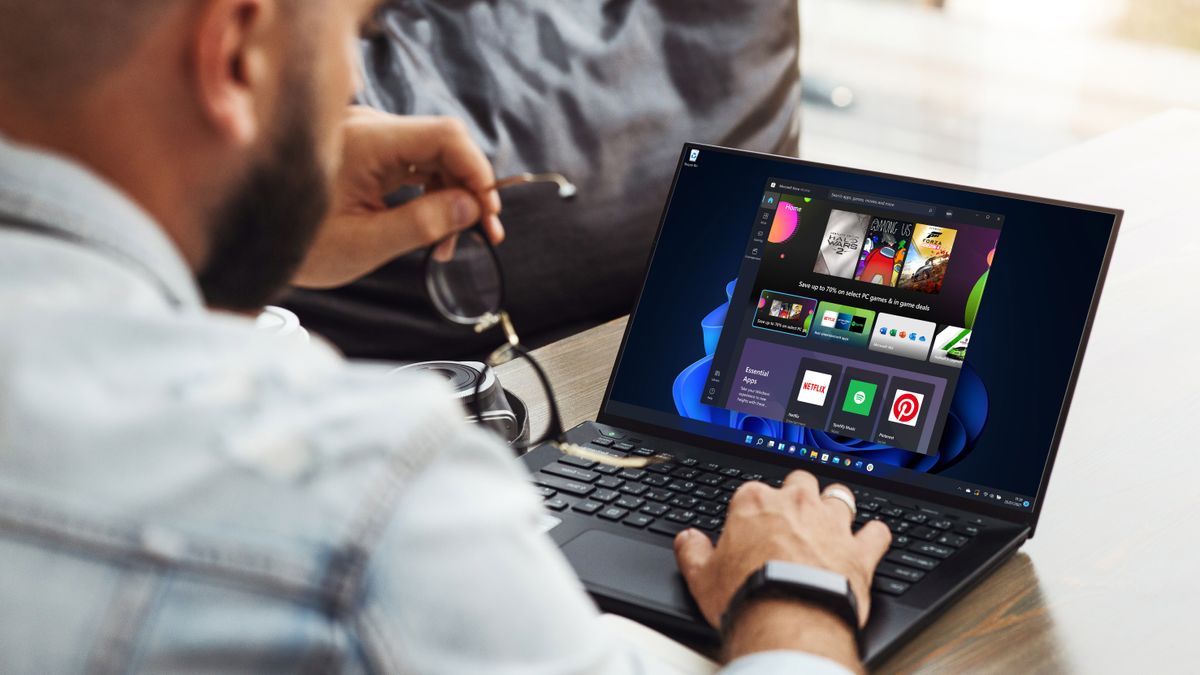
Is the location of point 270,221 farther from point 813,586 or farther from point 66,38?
point 813,586

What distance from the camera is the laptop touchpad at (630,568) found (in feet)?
2.86

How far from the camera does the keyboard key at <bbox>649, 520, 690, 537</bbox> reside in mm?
945

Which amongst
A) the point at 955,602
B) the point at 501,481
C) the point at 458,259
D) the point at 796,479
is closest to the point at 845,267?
the point at 796,479

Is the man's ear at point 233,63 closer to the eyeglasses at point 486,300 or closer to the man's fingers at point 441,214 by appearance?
the eyeglasses at point 486,300

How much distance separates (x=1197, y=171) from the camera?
182cm

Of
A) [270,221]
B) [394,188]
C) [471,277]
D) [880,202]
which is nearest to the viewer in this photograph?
[270,221]

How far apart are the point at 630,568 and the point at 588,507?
3.7 inches

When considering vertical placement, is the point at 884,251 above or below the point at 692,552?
above

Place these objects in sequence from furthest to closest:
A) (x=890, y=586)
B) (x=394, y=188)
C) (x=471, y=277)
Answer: (x=471, y=277) → (x=394, y=188) → (x=890, y=586)

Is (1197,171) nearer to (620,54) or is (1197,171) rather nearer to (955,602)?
(620,54)

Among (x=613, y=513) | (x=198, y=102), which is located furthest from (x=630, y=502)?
(x=198, y=102)

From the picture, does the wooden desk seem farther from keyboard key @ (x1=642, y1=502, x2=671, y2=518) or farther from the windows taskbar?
keyboard key @ (x1=642, y1=502, x2=671, y2=518)

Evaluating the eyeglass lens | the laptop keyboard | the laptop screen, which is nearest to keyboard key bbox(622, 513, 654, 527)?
the laptop keyboard

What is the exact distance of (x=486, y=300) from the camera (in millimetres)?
1779
